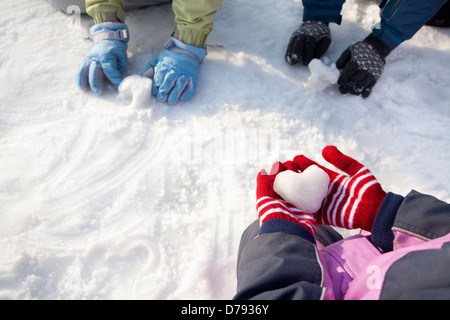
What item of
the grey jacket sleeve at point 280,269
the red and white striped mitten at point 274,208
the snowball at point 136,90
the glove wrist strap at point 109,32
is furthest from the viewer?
the glove wrist strap at point 109,32

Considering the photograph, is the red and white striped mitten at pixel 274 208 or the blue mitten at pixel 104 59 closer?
the red and white striped mitten at pixel 274 208

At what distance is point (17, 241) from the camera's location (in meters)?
0.94

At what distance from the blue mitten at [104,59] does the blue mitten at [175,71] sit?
0.43 ft

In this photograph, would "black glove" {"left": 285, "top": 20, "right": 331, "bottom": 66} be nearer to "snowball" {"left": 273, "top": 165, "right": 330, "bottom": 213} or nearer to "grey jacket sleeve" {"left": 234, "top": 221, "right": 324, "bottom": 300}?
"snowball" {"left": 273, "top": 165, "right": 330, "bottom": 213}

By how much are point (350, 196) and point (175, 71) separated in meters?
0.86

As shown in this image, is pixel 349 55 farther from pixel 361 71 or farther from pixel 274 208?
pixel 274 208

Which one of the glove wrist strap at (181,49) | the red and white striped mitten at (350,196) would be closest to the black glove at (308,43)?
the glove wrist strap at (181,49)

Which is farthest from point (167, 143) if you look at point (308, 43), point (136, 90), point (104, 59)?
point (308, 43)

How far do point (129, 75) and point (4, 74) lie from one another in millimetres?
558

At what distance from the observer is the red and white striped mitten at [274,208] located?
→ 33.7 inches

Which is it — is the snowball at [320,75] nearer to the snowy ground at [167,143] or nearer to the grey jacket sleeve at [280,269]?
the snowy ground at [167,143]

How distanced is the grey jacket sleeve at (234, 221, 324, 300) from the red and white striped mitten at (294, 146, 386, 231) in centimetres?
20
